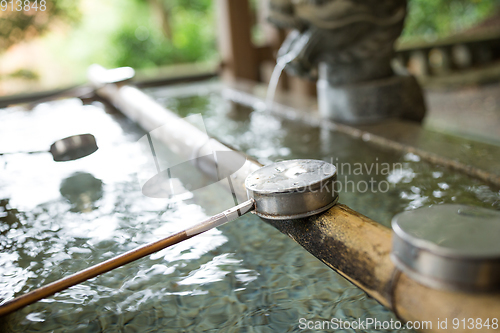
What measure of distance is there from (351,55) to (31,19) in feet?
42.1

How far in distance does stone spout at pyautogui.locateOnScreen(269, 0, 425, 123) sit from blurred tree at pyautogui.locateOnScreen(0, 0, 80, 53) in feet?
39.6

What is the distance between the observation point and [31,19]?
12.5 m

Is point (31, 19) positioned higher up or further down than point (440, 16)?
higher up

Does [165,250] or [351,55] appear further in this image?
[351,55]

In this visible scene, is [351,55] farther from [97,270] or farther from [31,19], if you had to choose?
[31,19]

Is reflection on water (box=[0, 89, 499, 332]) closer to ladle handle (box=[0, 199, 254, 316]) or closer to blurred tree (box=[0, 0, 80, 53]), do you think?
ladle handle (box=[0, 199, 254, 316])

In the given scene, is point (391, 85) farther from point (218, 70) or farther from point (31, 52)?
point (31, 52)

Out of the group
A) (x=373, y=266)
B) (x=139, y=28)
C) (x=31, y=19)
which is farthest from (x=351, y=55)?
(x=31, y=19)

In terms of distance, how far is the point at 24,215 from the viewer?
1711mm

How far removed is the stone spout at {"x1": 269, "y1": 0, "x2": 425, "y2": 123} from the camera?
8.01 ft

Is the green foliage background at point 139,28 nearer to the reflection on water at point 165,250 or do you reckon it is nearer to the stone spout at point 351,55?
the stone spout at point 351,55

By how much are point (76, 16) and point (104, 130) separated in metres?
12.4

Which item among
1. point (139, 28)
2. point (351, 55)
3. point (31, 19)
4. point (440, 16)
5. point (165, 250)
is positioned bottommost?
point (165, 250)

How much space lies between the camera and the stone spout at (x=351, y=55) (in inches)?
96.1
